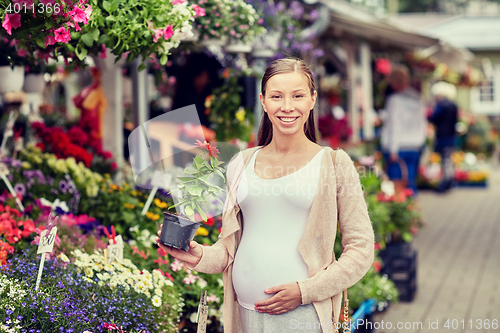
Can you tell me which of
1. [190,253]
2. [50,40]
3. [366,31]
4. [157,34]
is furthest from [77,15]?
[366,31]

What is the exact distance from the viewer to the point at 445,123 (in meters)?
10.5

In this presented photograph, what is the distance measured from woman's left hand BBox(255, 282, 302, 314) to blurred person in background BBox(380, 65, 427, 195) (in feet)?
20.6

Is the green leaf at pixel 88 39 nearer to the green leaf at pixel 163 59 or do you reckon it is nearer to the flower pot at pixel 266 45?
the green leaf at pixel 163 59

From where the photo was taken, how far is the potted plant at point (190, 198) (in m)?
1.80

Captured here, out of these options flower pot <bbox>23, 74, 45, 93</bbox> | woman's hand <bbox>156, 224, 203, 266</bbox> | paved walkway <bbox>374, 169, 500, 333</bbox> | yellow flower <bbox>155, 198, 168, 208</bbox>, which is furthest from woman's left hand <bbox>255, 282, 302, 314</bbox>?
flower pot <bbox>23, 74, 45, 93</bbox>

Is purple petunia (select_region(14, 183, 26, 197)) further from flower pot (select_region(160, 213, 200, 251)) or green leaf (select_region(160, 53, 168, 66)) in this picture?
flower pot (select_region(160, 213, 200, 251))

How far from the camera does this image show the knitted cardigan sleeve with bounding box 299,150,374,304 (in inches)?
72.7

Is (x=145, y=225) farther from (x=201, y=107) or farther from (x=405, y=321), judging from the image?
(x=405, y=321)

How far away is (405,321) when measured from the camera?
4270mm

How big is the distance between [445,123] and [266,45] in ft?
22.4

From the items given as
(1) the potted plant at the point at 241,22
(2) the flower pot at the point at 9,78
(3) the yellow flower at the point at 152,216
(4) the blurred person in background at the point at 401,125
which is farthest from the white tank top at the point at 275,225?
(4) the blurred person in background at the point at 401,125

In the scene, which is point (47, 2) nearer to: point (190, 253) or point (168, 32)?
point (168, 32)

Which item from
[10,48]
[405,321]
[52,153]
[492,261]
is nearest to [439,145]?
[492,261]

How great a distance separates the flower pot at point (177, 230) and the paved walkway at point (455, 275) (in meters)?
2.73
